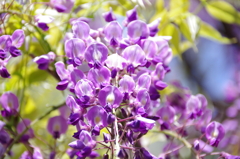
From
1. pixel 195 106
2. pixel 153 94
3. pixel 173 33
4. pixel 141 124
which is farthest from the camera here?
pixel 173 33

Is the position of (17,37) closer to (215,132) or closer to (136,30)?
(136,30)

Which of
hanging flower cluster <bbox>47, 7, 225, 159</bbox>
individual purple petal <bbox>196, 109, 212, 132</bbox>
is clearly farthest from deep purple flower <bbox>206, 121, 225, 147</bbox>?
individual purple petal <bbox>196, 109, 212, 132</bbox>

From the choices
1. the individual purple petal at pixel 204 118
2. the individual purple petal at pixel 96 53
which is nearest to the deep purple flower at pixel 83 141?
the individual purple petal at pixel 96 53

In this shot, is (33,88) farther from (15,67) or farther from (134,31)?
(134,31)

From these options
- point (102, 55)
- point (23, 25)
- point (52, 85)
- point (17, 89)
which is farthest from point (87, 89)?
point (52, 85)

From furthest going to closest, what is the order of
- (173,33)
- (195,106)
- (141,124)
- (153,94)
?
(173,33) → (195,106) → (153,94) → (141,124)

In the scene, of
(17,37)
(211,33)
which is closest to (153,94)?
(17,37)

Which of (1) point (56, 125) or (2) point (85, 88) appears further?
(1) point (56, 125)
